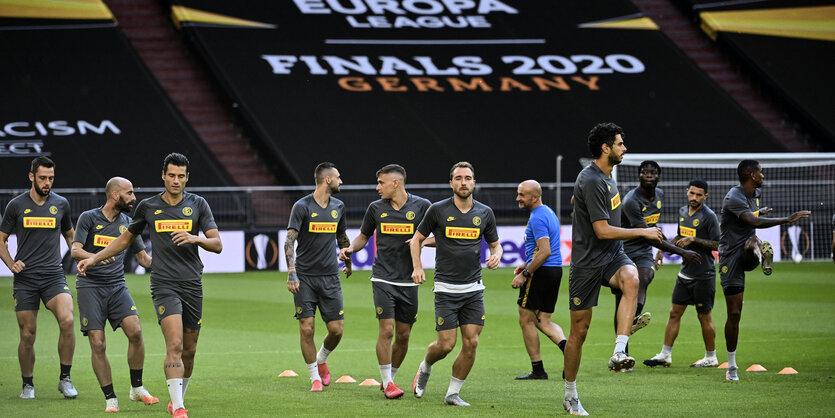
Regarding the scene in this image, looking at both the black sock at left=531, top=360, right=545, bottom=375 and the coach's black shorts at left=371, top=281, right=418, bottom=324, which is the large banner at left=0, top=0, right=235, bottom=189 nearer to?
the black sock at left=531, top=360, right=545, bottom=375

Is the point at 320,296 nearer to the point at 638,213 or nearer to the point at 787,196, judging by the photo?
the point at 638,213

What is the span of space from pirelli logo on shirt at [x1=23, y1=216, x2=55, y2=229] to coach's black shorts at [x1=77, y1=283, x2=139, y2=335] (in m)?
0.98

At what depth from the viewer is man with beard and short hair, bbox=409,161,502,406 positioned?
9359 mm

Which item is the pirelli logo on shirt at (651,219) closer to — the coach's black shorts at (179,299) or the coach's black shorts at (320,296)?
the coach's black shorts at (320,296)

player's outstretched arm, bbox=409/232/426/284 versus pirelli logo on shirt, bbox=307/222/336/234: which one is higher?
pirelli logo on shirt, bbox=307/222/336/234

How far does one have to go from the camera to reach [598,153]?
28.0 ft

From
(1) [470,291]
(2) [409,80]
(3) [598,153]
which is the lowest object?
(1) [470,291]

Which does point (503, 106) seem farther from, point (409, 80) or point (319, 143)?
point (319, 143)

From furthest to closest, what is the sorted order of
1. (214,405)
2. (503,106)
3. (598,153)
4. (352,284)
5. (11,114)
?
(503,106) → (11,114) → (352,284) → (214,405) → (598,153)

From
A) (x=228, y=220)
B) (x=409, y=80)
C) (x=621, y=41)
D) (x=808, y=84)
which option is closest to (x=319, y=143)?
(x=409, y=80)

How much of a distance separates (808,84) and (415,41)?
568 inches

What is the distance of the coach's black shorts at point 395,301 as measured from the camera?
10211 millimetres

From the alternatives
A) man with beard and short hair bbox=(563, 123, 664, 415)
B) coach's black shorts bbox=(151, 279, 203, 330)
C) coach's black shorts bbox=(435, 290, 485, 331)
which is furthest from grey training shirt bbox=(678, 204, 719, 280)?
coach's black shorts bbox=(151, 279, 203, 330)

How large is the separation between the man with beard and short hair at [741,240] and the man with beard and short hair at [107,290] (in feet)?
19.7
